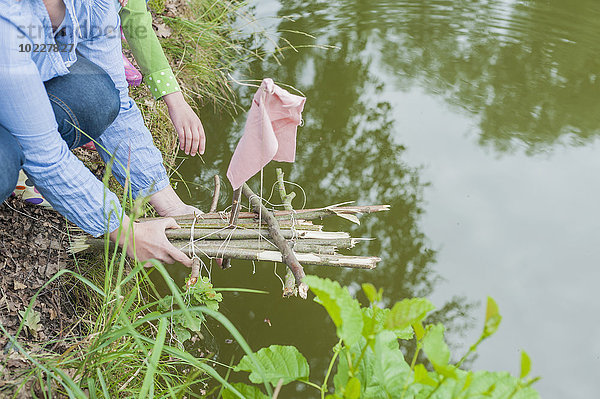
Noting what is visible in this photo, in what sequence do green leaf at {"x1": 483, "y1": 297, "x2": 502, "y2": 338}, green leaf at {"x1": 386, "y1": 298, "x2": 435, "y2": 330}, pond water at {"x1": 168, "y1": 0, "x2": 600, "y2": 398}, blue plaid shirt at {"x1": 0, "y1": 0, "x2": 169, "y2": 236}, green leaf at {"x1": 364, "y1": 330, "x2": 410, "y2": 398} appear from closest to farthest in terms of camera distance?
green leaf at {"x1": 483, "y1": 297, "x2": 502, "y2": 338} < green leaf at {"x1": 386, "y1": 298, "x2": 435, "y2": 330} < green leaf at {"x1": 364, "y1": 330, "x2": 410, "y2": 398} < blue plaid shirt at {"x1": 0, "y1": 0, "x2": 169, "y2": 236} < pond water at {"x1": 168, "y1": 0, "x2": 600, "y2": 398}

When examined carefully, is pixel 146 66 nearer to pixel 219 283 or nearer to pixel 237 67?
pixel 219 283

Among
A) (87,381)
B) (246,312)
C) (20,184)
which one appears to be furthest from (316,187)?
(87,381)

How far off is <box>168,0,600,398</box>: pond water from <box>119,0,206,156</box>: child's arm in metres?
0.61

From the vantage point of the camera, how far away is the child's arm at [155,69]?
1707 millimetres

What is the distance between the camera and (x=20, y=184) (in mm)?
1684

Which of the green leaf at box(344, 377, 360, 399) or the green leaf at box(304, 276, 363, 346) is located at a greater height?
the green leaf at box(304, 276, 363, 346)

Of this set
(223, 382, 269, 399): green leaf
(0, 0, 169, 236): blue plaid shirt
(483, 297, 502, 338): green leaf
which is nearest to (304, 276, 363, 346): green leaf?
(483, 297, 502, 338): green leaf

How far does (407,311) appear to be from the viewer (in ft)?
2.58

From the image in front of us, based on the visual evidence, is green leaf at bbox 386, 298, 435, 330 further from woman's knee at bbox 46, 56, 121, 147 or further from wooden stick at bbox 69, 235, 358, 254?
woman's knee at bbox 46, 56, 121, 147

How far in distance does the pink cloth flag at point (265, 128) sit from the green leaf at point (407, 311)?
2.40ft

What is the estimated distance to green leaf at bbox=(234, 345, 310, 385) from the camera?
100 cm

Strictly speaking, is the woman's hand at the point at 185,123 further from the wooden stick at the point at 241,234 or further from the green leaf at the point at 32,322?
the green leaf at the point at 32,322

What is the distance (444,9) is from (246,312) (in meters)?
2.69

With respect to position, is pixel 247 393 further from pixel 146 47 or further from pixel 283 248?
pixel 146 47
